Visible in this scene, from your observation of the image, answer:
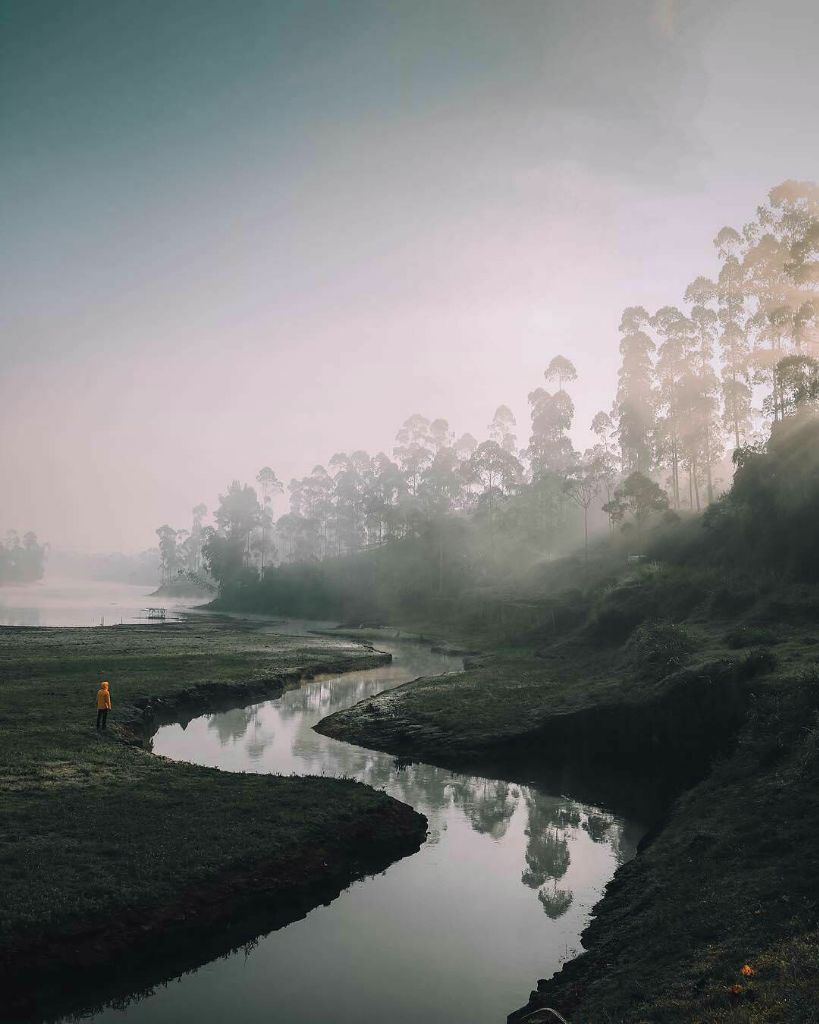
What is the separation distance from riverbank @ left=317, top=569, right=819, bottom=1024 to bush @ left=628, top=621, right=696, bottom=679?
0.40 feet

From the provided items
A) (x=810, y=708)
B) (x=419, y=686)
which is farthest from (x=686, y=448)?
(x=810, y=708)

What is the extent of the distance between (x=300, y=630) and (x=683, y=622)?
71.0 m

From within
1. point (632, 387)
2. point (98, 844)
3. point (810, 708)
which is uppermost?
point (632, 387)

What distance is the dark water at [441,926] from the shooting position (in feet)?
40.8

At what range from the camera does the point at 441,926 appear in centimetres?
1557

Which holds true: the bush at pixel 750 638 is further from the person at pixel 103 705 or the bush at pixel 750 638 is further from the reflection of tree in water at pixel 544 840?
the person at pixel 103 705

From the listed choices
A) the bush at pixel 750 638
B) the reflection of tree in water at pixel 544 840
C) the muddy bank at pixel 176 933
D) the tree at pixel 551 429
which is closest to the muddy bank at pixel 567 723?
the bush at pixel 750 638

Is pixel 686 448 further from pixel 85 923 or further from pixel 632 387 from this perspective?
pixel 85 923

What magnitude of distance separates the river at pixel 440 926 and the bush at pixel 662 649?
32.3 ft

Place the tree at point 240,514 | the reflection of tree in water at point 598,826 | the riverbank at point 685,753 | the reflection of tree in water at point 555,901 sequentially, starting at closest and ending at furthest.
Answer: the riverbank at point 685,753, the reflection of tree in water at point 555,901, the reflection of tree in water at point 598,826, the tree at point 240,514

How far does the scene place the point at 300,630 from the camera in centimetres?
10069

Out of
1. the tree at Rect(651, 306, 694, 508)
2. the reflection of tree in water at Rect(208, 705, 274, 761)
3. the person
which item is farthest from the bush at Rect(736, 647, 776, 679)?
the tree at Rect(651, 306, 694, 508)

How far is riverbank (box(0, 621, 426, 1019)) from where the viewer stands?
12.8 meters

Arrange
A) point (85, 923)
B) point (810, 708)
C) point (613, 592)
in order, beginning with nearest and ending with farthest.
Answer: point (85, 923) → point (810, 708) → point (613, 592)
